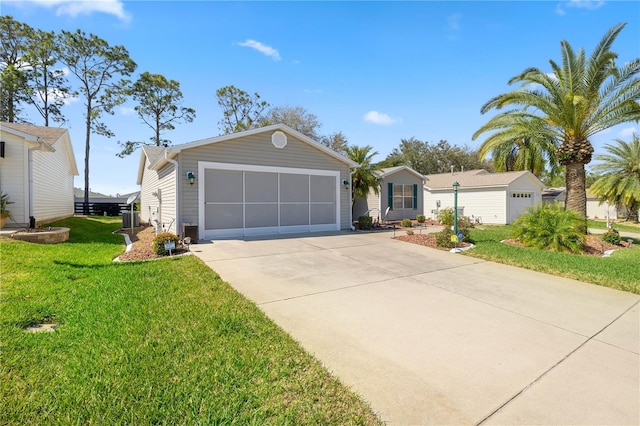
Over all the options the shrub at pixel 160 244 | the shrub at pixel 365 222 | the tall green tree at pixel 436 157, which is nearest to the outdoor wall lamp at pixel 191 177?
the shrub at pixel 160 244

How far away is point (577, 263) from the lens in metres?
7.05

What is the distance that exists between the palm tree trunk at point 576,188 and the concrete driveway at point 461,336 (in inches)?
249

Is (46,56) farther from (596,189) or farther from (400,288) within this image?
(596,189)

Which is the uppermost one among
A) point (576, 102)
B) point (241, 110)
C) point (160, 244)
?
point (241, 110)

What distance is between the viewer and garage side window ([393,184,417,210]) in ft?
62.5

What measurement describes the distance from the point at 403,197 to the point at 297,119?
15.5 metres

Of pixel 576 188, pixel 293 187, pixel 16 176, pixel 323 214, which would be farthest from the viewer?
pixel 323 214

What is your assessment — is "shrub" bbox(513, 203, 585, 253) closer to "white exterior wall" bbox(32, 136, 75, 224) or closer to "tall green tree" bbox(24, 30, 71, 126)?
"white exterior wall" bbox(32, 136, 75, 224)

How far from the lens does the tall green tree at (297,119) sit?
30.0 metres

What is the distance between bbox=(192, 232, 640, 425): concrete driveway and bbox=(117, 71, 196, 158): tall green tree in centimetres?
2733

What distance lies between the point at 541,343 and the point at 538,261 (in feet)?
16.2

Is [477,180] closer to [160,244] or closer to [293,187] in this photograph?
[293,187]

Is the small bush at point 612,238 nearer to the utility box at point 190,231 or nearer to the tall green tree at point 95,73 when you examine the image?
the utility box at point 190,231

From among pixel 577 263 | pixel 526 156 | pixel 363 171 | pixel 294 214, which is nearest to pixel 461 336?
pixel 577 263
